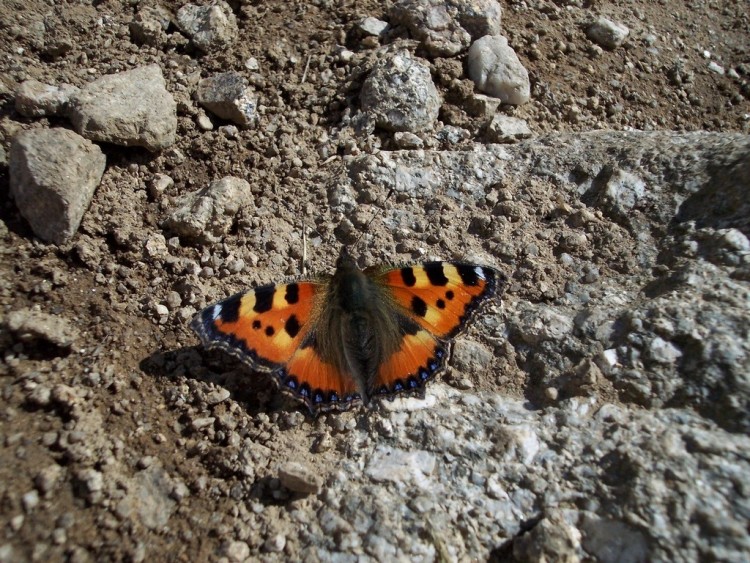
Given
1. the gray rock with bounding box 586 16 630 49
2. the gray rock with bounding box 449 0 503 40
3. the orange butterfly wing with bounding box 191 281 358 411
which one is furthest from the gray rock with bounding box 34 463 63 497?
the gray rock with bounding box 586 16 630 49

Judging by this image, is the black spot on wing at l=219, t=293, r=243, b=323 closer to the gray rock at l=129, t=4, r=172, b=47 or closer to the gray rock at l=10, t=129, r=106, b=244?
the gray rock at l=10, t=129, r=106, b=244

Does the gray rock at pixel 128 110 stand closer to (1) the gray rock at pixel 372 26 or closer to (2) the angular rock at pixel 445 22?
(1) the gray rock at pixel 372 26

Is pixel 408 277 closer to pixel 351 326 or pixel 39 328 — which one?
pixel 351 326

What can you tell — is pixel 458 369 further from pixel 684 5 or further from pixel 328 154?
pixel 684 5

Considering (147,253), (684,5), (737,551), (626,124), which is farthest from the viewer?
(684,5)

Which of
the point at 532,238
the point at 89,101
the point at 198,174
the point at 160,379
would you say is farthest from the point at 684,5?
the point at 160,379
